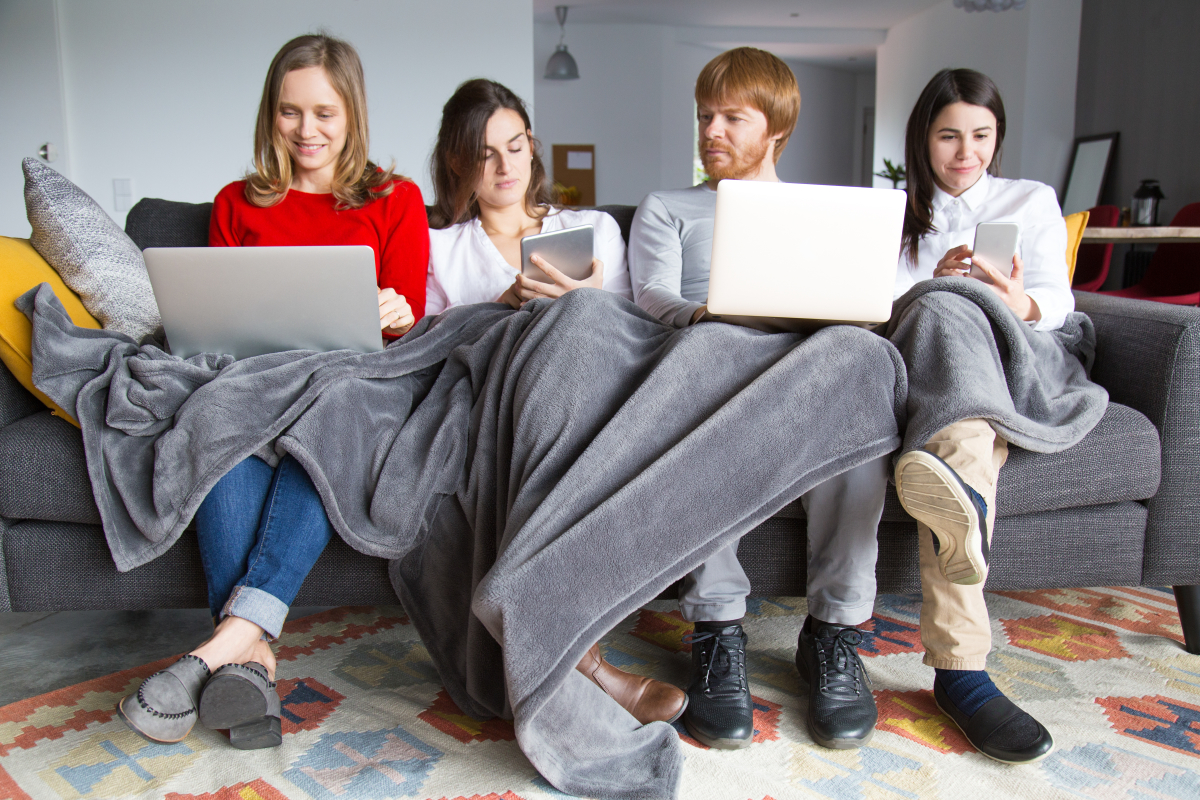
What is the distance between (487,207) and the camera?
75.2 inches

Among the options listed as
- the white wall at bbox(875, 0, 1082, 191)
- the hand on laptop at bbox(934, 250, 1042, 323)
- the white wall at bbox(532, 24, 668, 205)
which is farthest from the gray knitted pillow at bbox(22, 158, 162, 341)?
the white wall at bbox(532, 24, 668, 205)

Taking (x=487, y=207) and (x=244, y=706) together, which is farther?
(x=487, y=207)

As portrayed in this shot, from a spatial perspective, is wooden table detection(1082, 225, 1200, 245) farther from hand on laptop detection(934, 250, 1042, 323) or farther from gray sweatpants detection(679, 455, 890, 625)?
gray sweatpants detection(679, 455, 890, 625)

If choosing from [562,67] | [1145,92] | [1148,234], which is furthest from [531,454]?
[562,67]

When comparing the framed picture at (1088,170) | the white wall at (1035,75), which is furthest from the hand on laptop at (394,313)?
the framed picture at (1088,170)

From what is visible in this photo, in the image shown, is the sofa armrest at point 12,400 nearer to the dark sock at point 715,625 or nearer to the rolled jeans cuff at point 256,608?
the rolled jeans cuff at point 256,608

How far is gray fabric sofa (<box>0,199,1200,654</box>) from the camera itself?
4.30 feet

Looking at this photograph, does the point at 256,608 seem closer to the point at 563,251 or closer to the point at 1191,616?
the point at 563,251

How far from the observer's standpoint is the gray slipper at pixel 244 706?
1048 mm

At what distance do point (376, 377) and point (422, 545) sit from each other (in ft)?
0.92

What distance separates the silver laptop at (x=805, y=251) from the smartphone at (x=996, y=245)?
378mm

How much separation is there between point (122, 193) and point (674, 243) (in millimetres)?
2908

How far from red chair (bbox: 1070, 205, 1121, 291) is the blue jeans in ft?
12.4

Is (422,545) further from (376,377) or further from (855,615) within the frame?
(855,615)
